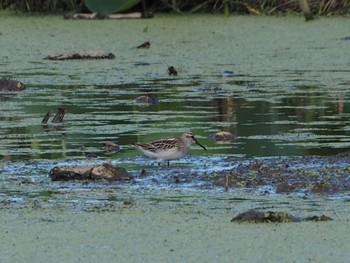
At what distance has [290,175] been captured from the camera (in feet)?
19.3

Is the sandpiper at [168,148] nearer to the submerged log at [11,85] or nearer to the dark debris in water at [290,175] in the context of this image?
the dark debris in water at [290,175]

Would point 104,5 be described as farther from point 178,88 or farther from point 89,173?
point 89,173

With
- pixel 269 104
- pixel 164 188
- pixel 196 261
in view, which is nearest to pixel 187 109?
pixel 269 104

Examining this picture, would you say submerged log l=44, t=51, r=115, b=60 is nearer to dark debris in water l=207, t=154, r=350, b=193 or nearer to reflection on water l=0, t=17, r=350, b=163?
reflection on water l=0, t=17, r=350, b=163

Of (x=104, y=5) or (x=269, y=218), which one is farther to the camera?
(x=104, y=5)

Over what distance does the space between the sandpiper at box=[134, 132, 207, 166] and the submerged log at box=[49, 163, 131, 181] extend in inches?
15.4

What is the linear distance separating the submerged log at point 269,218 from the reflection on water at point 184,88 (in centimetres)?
160

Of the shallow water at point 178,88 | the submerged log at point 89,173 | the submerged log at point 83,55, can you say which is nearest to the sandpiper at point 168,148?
the shallow water at point 178,88

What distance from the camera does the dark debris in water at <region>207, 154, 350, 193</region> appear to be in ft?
18.5

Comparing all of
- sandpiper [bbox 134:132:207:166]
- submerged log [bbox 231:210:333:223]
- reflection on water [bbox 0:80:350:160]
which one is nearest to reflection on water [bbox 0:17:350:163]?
reflection on water [bbox 0:80:350:160]

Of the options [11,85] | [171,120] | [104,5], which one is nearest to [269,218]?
[171,120]

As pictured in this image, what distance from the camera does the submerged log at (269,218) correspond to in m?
4.93

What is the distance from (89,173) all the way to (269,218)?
4.01 feet

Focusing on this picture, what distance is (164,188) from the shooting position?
18.7 ft
